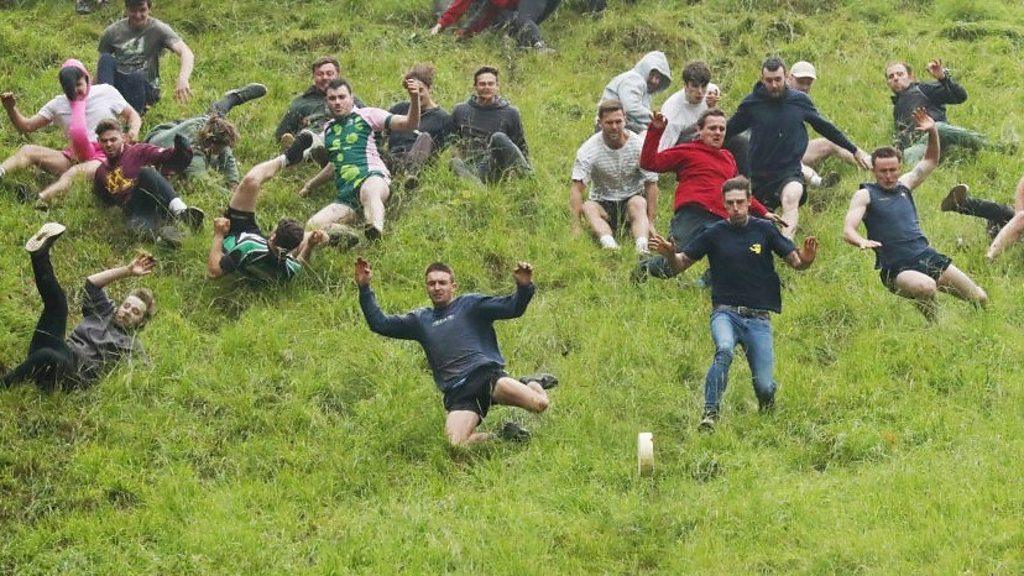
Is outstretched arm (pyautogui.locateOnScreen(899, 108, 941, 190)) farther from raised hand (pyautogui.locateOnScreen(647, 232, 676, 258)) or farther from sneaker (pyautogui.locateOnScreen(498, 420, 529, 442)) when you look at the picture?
sneaker (pyautogui.locateOnScreen(498, 420, 529, 442))

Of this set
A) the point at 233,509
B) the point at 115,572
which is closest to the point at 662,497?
the point at 233,509

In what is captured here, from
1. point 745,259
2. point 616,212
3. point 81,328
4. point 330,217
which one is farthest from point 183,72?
point 745,259

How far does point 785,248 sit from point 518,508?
2.62 metres

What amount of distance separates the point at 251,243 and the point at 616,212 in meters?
3.27

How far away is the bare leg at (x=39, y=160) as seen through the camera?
14.3m

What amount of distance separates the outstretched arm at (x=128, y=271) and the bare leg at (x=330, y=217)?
83.0 inches

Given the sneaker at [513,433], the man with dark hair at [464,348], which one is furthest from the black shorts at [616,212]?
the sneaker at [513,433]

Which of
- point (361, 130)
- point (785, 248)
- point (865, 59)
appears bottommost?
point (865, 59)

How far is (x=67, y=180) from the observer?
14.0 metres

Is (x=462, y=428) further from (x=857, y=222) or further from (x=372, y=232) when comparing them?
(x=857, y=222)

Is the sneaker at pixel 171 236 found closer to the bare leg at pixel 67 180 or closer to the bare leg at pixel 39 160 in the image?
the bare leg at pixel 67 180

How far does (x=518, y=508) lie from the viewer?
988cm

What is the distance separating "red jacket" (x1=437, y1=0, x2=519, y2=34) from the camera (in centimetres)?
1856

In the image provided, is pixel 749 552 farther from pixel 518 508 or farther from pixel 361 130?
pixel 361 130
